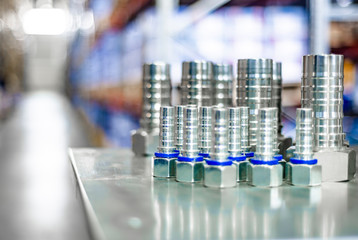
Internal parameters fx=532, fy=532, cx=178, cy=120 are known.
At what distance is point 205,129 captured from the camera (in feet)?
2.67

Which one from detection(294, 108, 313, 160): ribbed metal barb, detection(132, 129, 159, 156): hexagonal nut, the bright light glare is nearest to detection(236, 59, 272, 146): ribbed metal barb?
detection(294, 108, 313, 160): ribbed metal barb

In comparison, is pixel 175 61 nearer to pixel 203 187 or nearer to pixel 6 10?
pixel 203 187

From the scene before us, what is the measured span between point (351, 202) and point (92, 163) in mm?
499

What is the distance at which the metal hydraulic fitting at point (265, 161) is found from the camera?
0.76 metres

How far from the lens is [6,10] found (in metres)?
10.8

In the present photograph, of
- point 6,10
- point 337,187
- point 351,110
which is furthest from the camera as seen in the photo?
point 6,10

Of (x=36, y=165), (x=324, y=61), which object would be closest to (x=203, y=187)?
(x=324, y=61)

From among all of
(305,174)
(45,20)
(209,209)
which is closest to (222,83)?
(305,174)

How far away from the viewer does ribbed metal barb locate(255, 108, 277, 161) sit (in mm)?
769

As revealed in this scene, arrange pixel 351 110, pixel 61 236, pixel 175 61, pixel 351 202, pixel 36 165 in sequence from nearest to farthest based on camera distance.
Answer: pixel 351 202, pixel 351 110, pixel 61 236, pixel 175 61, pixel 36 165

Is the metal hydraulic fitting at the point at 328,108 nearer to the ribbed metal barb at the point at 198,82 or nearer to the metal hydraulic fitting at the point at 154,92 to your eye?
the ribbed metal barb at the point at 198,82

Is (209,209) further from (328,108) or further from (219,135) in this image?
(328,108)

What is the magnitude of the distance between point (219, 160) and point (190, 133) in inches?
2.7

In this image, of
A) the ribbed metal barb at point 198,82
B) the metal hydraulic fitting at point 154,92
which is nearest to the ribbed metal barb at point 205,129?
the ribbed metal barb at point 198,82
